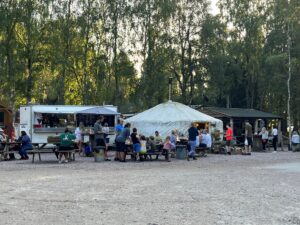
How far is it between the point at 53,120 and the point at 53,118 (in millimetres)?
105

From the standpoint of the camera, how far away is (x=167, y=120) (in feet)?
91.0

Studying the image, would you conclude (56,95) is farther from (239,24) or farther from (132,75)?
(239,24)

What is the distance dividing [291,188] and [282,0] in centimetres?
3185

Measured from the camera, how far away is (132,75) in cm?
4097

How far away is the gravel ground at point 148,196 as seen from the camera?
7.64m

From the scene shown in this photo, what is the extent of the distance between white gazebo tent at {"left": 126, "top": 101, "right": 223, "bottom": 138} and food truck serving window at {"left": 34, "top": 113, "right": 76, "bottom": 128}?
371cm

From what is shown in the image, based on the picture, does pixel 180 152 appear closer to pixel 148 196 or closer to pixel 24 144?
pixel 24 144

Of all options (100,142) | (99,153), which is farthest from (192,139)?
(99,153)

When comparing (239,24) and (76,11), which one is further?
(239,24)

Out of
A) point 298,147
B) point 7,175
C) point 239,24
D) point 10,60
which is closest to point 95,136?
point 7,175

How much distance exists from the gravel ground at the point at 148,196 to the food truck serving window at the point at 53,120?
414 inches

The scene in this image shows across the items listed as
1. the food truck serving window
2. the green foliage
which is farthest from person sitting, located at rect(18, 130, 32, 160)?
the green foliage

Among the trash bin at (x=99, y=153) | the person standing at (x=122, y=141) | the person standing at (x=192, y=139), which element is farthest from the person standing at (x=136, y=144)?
the person standing at (x=192, y=139)

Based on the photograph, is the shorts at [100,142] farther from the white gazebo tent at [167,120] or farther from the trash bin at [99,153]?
the white gazebo tent at [167,120]
